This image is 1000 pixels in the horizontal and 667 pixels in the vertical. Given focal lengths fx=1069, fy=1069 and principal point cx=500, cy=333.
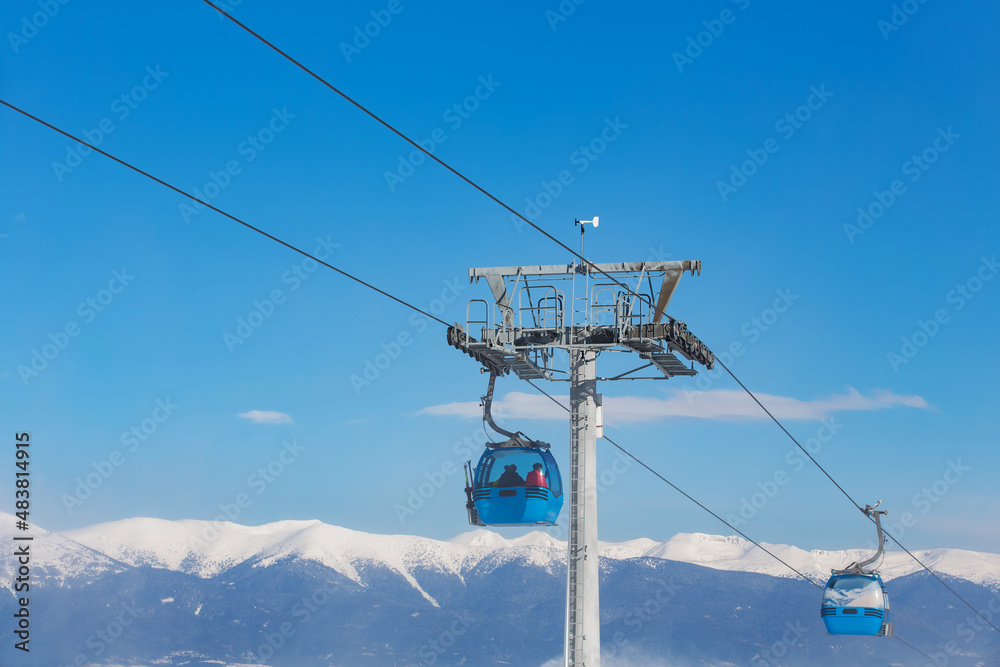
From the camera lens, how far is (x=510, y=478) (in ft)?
115

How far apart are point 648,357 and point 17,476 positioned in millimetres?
20777

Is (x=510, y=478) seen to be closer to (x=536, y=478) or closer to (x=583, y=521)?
(x=536, y=478)

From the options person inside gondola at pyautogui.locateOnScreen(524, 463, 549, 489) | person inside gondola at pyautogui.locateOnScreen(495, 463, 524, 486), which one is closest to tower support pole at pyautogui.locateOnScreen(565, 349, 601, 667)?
person inside gondola at pyautogui.locateOnScreen(524, 463, 549, 489)

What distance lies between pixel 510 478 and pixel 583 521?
3.57 m

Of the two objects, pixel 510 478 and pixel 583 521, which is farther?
pixel 510 478

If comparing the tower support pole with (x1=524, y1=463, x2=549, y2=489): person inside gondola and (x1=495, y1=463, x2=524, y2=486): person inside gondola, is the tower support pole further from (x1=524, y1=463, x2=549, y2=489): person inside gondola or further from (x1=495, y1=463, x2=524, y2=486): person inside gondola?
(x1=495, y1=463, x2=524, y2=486): person inside gondola

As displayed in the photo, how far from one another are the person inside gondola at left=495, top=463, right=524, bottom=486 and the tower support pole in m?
2.66

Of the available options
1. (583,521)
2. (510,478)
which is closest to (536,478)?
(510,478)

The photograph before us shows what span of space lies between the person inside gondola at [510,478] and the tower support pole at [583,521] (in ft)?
8.73

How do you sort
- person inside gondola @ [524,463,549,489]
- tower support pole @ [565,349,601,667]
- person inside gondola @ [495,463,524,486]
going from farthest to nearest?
person inside gondola @ [495,463,524,486] < person inside gondola @ [524,463,549,489] < tower support pole @ [565,349,601,667]

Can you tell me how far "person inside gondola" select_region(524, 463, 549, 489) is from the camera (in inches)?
1368

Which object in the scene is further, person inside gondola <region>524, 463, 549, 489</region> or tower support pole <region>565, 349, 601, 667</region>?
person inside gondola <region>524, 463, 549, 489</region>

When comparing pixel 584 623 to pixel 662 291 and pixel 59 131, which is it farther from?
pixel 59 131

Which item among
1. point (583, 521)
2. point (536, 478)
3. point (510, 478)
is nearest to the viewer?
point (583, 521)
